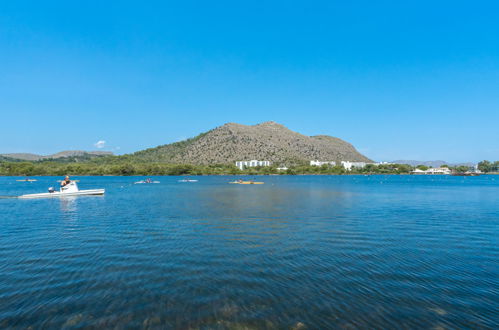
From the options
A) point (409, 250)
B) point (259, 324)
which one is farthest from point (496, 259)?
point (259, 324)

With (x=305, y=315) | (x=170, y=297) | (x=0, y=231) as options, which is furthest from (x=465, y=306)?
(x=0, y=231)

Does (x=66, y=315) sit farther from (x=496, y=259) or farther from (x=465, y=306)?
(x=496, y=259)

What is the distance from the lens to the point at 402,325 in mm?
9227

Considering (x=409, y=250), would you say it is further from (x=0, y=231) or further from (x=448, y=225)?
(x=0, y=231)

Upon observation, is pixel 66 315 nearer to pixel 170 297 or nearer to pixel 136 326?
pixel 136 326

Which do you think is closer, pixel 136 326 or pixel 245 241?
pixel 136 326

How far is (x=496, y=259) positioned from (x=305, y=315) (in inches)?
573

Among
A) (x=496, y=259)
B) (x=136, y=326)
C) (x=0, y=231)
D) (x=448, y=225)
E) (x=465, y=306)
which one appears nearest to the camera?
(x=136, y=326)

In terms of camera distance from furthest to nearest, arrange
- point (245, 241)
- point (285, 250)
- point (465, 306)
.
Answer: point (245, 241) → point (285, 250) → point (465, 306)

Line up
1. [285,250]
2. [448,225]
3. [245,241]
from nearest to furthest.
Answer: [285,250] → [245,241] → [448,225]

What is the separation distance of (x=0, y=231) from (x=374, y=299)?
1200 inches

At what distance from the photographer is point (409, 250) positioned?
60.1 ft

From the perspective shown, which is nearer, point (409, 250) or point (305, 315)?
point (305, 315)

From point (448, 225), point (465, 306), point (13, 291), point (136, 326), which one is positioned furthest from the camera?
point (448, 225)
